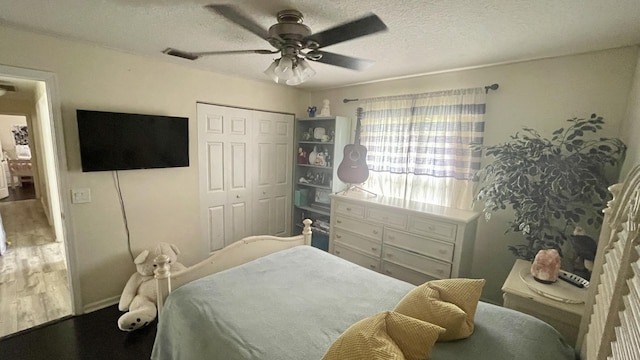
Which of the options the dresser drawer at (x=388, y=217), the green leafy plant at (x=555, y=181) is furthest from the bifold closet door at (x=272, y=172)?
the green leafy plant at (x=555, y=181)

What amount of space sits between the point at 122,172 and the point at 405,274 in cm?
279

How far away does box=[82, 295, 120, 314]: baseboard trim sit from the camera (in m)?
2.34

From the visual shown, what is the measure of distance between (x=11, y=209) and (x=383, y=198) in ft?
23.0

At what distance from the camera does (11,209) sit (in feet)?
A: 16.9

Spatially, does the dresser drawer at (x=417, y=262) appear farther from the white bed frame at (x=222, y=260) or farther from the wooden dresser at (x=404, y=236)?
the white bed frame at (x=222, y=260)

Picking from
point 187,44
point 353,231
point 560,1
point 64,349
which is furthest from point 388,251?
point 64,349

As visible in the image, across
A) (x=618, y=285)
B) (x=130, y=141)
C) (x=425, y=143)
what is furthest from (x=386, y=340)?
(x=130, y=141)

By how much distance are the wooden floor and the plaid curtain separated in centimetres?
333

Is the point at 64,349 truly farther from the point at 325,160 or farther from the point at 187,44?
the point at 325,160

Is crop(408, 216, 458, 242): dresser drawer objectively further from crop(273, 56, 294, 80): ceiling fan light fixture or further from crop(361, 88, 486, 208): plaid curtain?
crop(273, 56, 294, 80): ceiling fan light fixture

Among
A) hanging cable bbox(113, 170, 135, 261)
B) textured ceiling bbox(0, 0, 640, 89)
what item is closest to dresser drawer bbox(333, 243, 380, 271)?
textured ceiling bbox(0, 0, 640, 89)

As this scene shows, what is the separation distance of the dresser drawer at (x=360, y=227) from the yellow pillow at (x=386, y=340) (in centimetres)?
161

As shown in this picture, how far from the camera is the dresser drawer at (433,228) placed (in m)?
2.28

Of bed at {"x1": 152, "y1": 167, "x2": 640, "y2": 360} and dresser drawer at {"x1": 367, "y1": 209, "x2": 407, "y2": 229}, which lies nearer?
bed at {"x1": 152, "y1": 167, "x2": 640, "y2": 360}
